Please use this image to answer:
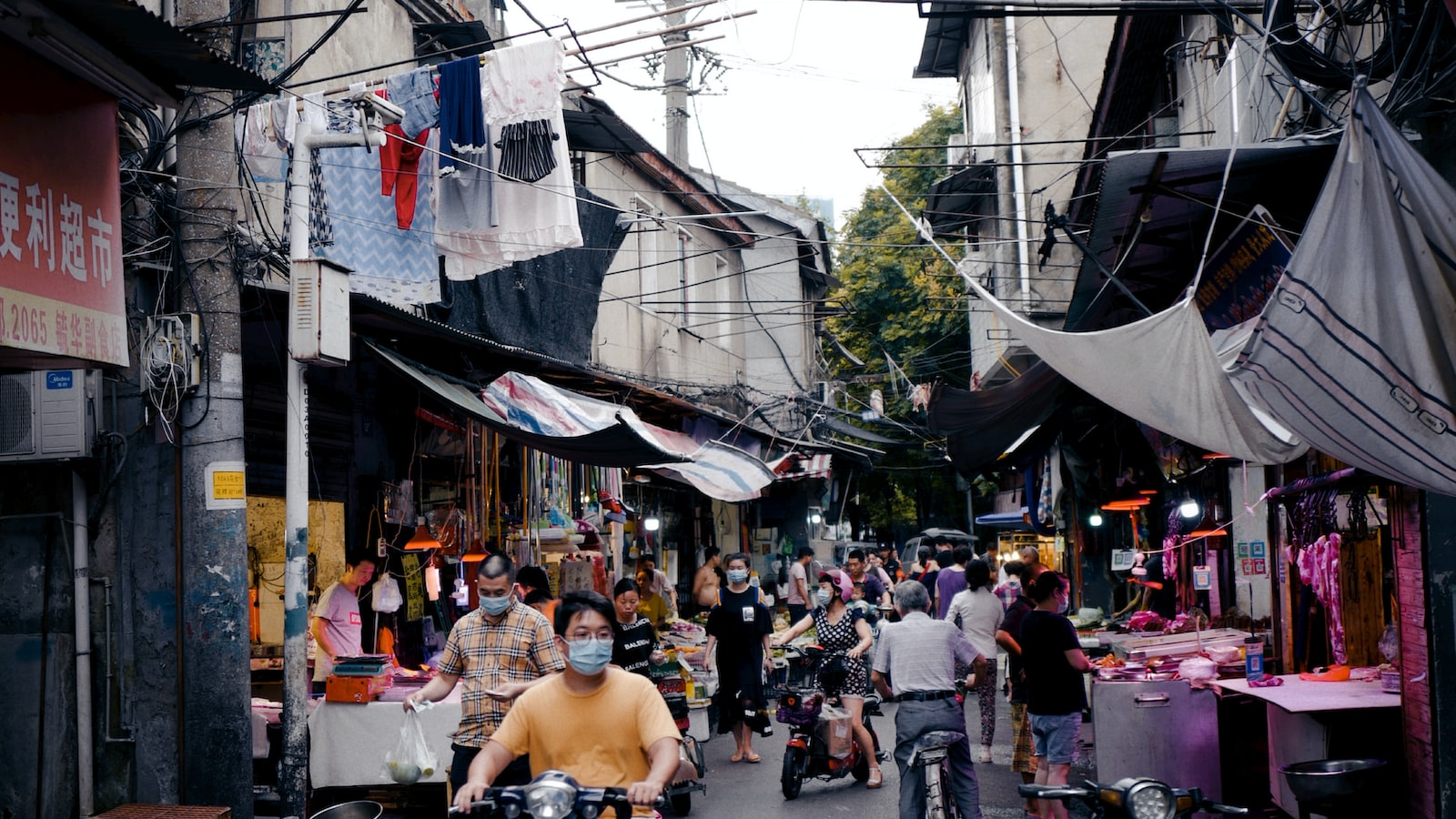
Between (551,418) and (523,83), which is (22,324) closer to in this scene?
(523,83)

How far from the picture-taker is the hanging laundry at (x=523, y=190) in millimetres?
9617

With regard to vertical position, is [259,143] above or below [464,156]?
below

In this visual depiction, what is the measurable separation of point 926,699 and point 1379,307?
4.11 m

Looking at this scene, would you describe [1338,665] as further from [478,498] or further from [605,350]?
[605,350]

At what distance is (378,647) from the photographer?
11797mm

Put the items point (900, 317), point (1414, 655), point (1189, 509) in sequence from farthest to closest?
1. point (900, 317)
2. point (1189, 509)
3. point (1414, 655)

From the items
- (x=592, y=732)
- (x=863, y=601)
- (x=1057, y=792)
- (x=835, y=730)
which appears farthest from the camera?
(x=863, y=601)

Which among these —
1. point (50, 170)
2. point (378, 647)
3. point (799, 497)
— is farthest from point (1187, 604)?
point (799, 497)

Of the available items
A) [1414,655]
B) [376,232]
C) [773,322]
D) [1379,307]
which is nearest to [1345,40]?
[1379,307]

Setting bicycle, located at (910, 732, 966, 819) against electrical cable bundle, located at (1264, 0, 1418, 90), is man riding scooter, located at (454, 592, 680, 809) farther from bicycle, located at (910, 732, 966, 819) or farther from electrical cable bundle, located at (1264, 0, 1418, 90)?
electrical cable bundle, located at (1264, 0, 1418, 90)

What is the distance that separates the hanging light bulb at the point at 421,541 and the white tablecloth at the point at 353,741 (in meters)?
2.85

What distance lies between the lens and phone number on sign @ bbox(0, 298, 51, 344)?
6176 millimetres

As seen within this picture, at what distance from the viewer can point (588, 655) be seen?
16.5 ft

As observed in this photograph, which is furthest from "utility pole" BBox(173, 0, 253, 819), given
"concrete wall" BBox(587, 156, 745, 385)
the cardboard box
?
"concrete wall" BBox(587, 156, 745, 385)
